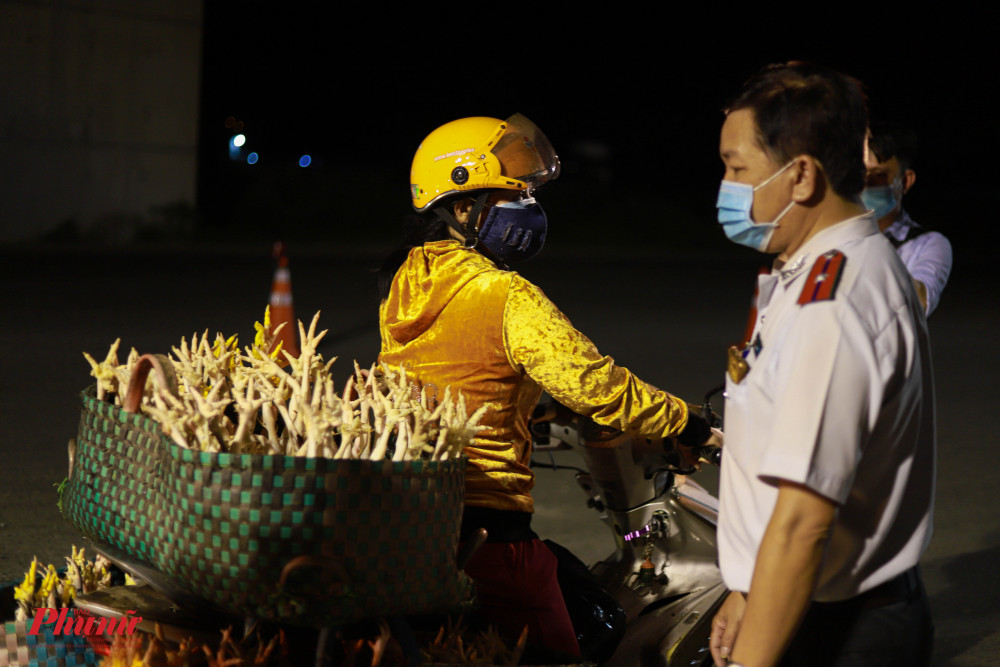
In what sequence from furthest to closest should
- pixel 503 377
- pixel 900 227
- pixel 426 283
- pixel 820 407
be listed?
pixel 900 227
pixel 426 283
pixel 503 377
pixel 820 407

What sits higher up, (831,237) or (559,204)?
(559,204)

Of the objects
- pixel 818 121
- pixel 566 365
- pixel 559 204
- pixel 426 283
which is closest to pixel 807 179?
pixel 818 121

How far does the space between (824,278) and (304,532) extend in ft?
2.91

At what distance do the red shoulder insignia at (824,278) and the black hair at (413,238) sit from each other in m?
1.33

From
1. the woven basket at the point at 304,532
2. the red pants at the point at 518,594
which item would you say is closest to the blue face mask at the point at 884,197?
the red pants at the point at 518,594

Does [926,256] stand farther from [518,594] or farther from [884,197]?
[518,594]

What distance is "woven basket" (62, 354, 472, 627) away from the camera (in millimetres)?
1788

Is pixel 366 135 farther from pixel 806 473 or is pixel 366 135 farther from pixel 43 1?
pixel 806 473

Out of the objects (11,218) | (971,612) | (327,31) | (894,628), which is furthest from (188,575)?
(327,31)

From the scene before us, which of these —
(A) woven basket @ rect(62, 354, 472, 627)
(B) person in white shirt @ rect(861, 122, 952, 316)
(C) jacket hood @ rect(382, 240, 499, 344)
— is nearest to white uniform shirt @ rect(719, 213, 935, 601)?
(A) woven basket @ rect(62, 354, 472, 627)

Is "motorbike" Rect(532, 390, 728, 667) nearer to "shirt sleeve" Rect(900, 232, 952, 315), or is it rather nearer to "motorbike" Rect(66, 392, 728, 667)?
"motorbike" Rect(66, 392, 728, 667)

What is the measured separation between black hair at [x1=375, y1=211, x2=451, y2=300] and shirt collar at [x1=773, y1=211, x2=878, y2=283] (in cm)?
123

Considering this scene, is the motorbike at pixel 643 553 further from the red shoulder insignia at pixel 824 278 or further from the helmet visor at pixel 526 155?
the red shoulder insignia at pixel 824 278

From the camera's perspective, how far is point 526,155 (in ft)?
9.43
